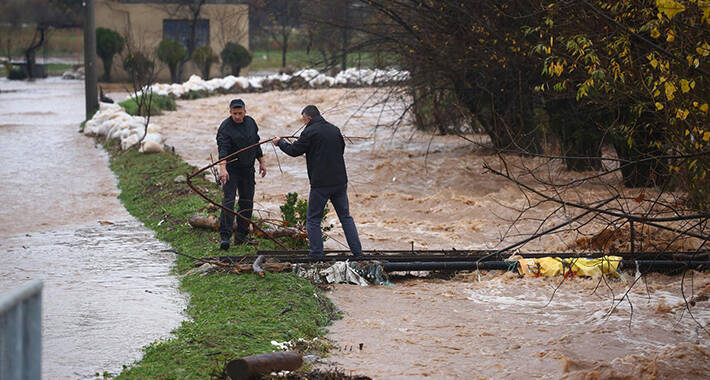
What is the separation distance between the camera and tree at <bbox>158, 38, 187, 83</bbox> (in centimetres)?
4334

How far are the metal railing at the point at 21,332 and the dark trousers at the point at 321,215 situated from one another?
6095mm

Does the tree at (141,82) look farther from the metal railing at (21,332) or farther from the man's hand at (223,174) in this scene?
the metal railing at (21,332)

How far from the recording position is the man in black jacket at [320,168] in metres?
9.86

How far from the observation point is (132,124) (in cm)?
2380

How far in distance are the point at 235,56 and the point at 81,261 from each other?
117 feet

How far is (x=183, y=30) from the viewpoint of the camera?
47.4 m

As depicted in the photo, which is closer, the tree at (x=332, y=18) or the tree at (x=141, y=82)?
the tree at (x=332, y=18)

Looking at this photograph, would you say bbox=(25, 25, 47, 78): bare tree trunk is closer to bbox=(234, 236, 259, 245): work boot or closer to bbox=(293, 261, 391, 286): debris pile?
bbox=(234, 236, 259, 245): work boot

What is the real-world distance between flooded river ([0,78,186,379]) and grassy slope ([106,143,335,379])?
0.25 metres

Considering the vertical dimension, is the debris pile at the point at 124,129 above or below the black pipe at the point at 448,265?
above

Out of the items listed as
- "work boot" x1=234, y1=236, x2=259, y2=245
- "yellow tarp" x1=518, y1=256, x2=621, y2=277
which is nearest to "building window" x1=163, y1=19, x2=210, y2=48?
"work boot" x1=234, y1=236, x2=259, y2=245

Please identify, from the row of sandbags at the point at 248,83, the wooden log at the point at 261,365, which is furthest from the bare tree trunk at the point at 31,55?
the wooden log at the point at 261,365

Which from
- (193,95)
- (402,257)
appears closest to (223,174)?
(402,257)

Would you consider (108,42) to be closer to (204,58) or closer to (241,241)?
(204,58)
